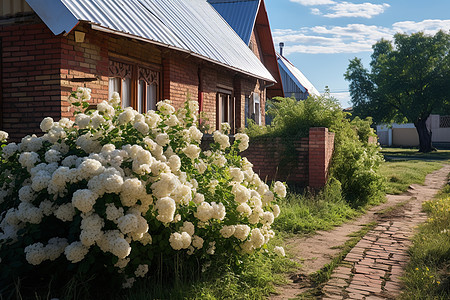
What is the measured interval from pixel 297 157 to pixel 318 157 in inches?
20.3

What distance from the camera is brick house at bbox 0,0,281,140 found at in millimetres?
6703

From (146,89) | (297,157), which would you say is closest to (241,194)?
(146,89)

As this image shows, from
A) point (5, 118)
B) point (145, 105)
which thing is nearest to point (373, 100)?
point (145, 105)

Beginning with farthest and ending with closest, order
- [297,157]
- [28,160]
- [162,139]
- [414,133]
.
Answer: [414,133] → [297,157] → [162,139] → [28,160]

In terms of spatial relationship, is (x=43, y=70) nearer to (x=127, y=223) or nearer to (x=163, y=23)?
(x=163, y=23)

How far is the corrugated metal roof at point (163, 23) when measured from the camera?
6273 millimetres

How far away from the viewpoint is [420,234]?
6.48 m

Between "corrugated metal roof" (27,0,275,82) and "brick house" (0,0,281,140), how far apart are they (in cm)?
2

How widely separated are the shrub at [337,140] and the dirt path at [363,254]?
0.80 meters

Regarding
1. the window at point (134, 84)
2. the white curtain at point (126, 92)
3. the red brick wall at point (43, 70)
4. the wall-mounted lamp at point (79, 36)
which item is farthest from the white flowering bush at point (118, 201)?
the white curtain at point (126, 92)

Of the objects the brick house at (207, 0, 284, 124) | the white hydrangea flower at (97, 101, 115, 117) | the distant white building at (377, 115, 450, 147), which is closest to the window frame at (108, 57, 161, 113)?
the white hydrangea flower at (97, 101, 115, 117)

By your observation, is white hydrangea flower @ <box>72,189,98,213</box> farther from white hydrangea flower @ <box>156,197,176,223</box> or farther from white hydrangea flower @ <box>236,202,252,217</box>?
white hydrangea flower @ <box>236,202,252,217</box>

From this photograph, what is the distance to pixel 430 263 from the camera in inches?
196

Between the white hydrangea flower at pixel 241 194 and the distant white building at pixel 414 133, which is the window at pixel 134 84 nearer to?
the white hydrangea flower at pixel 241 194
